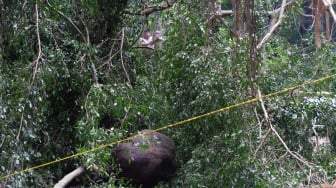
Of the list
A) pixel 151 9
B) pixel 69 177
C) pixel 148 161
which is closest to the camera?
pixel 69 177

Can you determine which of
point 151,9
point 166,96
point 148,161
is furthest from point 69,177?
point 151,9

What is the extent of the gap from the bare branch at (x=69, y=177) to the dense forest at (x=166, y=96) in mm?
14

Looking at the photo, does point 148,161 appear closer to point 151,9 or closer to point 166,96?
point 166,96

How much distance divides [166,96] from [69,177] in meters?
1.08

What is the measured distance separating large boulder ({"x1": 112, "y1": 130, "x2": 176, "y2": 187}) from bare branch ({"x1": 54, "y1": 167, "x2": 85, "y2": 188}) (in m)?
0.31

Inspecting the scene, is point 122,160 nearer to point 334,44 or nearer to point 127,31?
point 127,31

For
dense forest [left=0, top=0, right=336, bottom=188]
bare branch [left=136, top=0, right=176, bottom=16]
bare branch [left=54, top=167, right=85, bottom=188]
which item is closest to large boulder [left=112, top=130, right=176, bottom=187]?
dense forest [left=0, top=0, right=336, bottom=188]

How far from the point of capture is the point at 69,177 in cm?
497

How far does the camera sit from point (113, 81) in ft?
17.8

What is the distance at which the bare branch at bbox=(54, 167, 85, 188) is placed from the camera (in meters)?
4.89

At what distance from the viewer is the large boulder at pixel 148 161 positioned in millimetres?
5262

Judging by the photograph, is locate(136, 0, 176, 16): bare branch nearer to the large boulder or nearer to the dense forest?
the dense forest

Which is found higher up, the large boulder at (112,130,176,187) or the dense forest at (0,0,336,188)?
the dense forest at (0,0,336,188)

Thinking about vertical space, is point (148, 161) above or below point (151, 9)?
below
